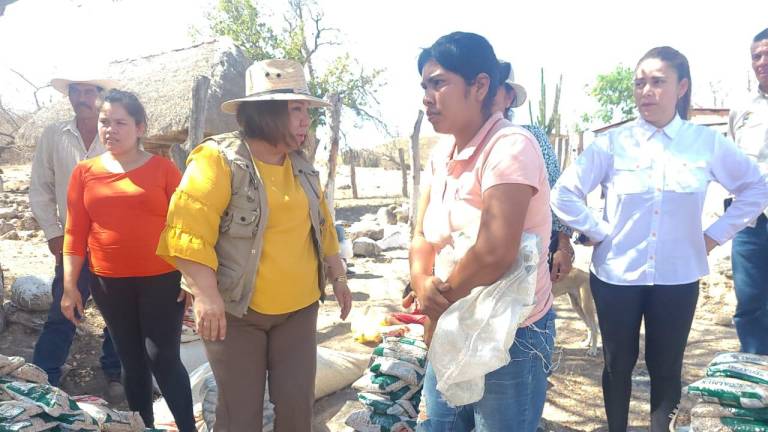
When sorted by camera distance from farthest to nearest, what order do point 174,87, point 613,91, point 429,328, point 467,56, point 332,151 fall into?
point 613,91
point 174,87
point 332,151
point 429,328
point 467,56

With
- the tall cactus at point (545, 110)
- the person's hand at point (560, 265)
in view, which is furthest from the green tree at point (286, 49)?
the person's hand at point (560, 265)

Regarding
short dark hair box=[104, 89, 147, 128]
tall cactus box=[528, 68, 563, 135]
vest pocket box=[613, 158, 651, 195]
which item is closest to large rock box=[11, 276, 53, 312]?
short dark hair box=[104, 89, 147, 128]

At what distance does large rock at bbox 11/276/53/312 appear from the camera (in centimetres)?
431

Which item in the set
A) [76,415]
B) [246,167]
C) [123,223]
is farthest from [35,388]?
[246,167]

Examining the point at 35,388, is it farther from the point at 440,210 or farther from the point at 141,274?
the point at 440,210

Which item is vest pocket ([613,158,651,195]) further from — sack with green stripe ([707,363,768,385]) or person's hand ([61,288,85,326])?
person's hand ([61,288,85,326])

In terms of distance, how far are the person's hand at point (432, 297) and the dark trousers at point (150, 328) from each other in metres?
1.43

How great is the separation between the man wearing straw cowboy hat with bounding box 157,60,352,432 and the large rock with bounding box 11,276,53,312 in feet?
10.4

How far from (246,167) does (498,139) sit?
2.94 ft

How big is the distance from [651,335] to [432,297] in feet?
4.17

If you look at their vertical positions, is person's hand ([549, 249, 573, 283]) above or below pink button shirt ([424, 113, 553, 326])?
below

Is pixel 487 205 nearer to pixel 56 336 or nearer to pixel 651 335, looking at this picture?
pixel 651 335

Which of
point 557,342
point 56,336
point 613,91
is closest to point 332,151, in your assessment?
point 557,342

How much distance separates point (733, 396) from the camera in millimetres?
2074
